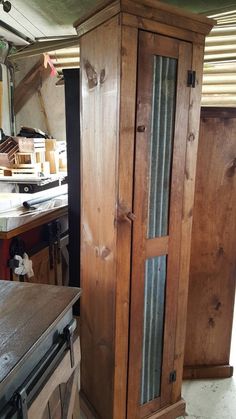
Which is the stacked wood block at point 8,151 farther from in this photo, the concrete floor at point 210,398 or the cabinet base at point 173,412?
the cabinet base at point 173,412

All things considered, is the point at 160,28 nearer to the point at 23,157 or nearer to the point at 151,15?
the point at 151,15

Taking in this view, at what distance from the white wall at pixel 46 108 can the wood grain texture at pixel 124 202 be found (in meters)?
3.60

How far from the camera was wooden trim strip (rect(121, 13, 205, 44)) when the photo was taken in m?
1.16

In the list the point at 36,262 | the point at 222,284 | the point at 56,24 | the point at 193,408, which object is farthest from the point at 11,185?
the point at 193,408

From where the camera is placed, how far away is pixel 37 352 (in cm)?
85

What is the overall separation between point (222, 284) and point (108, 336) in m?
0.90

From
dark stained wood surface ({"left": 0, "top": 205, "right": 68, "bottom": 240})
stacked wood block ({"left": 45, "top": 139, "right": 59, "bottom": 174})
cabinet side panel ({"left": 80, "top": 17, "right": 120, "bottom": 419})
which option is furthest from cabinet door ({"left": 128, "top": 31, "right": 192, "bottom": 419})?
stacked wood block ({"left": 45, "top": 139, "right": 59, "bottom": 174})

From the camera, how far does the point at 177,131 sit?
1397 mm

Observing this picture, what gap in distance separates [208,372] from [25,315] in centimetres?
166

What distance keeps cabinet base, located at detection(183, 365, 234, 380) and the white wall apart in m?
3.65

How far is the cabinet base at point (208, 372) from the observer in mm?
2074

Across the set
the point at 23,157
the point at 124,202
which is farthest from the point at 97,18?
the point at 23,157

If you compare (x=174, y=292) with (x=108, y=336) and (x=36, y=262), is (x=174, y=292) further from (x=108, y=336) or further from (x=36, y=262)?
(x=36, y=262)

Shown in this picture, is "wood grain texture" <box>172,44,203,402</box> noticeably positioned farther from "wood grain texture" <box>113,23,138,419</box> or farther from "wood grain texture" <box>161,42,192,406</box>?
"wood grain texture" <box>113,23,138,419</box>
